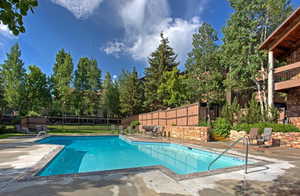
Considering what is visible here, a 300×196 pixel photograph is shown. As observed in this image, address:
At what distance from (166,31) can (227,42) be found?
11.7 metres

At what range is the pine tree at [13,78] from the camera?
2105cm

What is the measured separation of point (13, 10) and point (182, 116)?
41.6ft

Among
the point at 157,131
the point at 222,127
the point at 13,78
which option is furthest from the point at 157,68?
the point at 13,78

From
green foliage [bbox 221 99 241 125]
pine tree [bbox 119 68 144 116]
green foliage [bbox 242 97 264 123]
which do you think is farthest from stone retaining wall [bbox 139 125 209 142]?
pine tree [bbox 119 68 144 116]

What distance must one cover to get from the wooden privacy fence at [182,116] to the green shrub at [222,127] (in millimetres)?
1393

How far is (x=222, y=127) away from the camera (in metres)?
10.6

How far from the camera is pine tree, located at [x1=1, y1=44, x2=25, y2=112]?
21047 mm

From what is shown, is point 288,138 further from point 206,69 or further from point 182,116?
point 206,69

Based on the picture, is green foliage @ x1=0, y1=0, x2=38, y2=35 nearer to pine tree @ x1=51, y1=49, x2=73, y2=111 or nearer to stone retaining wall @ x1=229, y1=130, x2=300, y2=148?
stone retaining wall @ x1=229, y1=130, x2=300, y2=148

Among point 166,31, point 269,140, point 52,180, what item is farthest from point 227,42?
point 52,180

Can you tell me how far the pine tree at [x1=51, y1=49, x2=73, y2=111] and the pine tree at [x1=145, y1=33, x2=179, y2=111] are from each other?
12.0 metres

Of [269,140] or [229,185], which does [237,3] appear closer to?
[269,140]

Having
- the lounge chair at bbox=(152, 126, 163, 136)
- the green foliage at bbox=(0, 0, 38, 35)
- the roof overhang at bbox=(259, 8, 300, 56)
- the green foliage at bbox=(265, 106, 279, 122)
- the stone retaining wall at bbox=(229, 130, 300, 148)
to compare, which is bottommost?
the lounge chair at bbox=(152, 126, 163, 136)

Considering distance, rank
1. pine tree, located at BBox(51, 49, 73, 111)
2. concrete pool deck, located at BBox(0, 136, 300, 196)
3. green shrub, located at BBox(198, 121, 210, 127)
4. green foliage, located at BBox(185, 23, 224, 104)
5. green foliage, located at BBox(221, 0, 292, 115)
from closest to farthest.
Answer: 1. concrete pool deck, located at BBox(0, 136, 300, 196)
2. green shrub, located at BBox(198, 121, 210, 127)
3. green foliage, located at BBox(221, 0, 292, 115)
4. green foliage, located at BBox(185, 23, 224, 104)
5. pine tree, located at BBox(51, 49, 73, 111)
